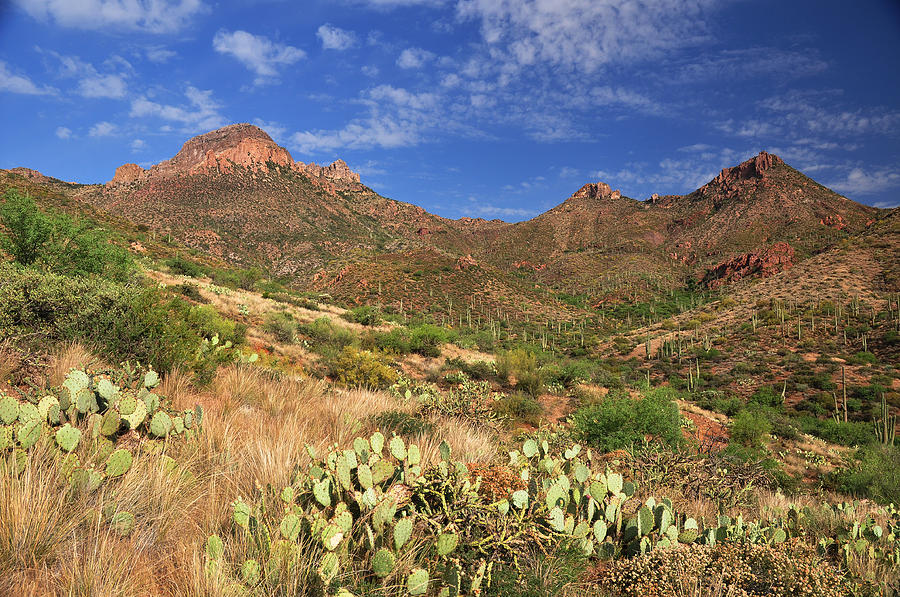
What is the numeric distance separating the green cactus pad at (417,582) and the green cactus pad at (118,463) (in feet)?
6.03

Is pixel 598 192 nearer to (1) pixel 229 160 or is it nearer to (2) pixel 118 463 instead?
(1) pixel 229 160

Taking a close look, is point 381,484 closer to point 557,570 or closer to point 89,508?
point 557,570

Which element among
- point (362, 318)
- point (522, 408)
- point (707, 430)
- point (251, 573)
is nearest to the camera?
point (251, 573)

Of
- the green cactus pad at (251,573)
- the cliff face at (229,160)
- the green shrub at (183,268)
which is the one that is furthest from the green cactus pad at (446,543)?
the cliff face at (229,160)

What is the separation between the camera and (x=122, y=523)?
2051 mm

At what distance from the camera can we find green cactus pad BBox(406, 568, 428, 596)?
1.88 meters

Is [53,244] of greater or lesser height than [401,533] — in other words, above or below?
above

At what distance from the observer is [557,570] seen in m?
2.35

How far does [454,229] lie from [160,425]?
102926mm

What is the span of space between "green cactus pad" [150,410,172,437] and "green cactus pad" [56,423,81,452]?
1.50ft

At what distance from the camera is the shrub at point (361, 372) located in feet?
36.3

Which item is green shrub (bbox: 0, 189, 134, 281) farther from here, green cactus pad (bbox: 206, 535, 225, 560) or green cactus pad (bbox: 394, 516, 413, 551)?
green cactus pad (bbox: 394, 516, 413, 551)

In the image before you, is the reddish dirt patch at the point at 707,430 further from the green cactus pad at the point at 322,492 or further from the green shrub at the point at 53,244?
the green shrub at the point at 53,244

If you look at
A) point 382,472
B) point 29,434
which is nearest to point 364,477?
point 382,472
